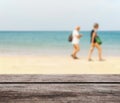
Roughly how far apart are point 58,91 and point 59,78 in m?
0.27

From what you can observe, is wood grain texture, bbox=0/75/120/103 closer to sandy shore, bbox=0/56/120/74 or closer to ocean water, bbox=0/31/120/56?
sandy shore, bbox=0/56/120/74

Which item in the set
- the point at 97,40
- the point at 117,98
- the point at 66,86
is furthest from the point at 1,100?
the point at 97,40

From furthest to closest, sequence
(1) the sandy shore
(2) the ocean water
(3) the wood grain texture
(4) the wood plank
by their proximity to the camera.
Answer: (2) the ocean water → (1) the sandy shore → (4) the wood plank → (3) the wood grain texture

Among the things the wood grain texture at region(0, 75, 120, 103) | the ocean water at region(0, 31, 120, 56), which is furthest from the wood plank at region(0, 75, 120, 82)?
the ocean water at region(0, 31, 120, 56)

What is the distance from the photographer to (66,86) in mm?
1851

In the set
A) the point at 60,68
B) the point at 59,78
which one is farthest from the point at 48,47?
the point at 59,78

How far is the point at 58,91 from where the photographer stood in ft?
5.77

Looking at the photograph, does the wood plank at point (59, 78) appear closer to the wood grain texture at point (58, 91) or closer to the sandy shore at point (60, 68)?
the wood grain texture at point (58, 91)

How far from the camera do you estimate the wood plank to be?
6.48 feet

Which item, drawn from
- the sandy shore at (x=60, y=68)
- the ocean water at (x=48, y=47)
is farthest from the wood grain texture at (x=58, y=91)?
the ocean water at (x=48, y=47)

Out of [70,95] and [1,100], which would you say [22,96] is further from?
[70,95]

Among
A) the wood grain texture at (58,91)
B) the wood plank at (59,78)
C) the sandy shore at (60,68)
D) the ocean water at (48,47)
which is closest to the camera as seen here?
the wood grain texture at (58,91)

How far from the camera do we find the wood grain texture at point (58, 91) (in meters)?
1.62

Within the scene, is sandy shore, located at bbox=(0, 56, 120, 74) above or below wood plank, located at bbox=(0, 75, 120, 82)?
below
